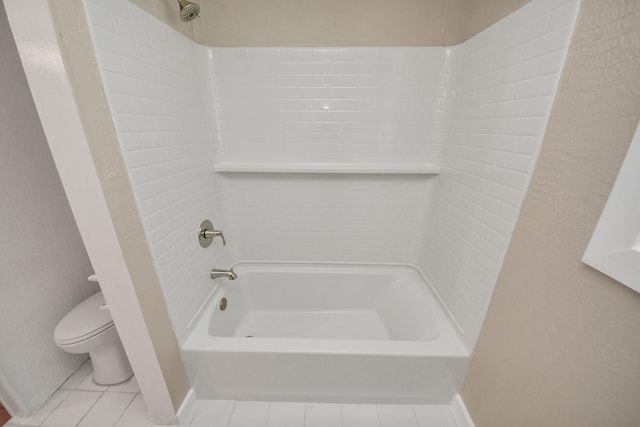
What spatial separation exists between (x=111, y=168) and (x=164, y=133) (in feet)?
0.95

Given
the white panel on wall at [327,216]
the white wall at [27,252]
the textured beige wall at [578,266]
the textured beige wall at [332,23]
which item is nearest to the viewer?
the textured beige wall at [578,266]

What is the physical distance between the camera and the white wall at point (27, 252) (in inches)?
39.0

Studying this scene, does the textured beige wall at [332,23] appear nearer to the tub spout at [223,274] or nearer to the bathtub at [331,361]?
the tub spout at [223,274]

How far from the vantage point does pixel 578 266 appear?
0.57m

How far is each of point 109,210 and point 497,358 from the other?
1425mm

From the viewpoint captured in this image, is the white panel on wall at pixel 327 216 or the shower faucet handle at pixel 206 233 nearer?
the shower faucet handle at pixel 206 233

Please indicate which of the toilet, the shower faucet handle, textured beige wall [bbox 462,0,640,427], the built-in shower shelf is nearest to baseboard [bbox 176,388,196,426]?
the toilet

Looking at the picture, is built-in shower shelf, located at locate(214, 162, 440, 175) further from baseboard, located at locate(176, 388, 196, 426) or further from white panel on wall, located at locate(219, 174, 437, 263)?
baseboard, located at locate(176, 388, 196, 426)

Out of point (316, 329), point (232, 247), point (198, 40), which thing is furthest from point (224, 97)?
point (316, 329)

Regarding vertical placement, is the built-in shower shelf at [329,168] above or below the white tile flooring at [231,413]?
above

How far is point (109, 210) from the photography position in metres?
0.69

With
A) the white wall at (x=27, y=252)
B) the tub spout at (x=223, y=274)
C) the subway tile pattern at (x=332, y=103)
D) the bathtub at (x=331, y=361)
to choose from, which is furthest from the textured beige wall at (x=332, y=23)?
the bathtub at (x=331, y=361)

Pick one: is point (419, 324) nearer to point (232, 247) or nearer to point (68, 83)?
point (232, 247)

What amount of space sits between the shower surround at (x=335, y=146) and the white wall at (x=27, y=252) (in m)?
0.72
